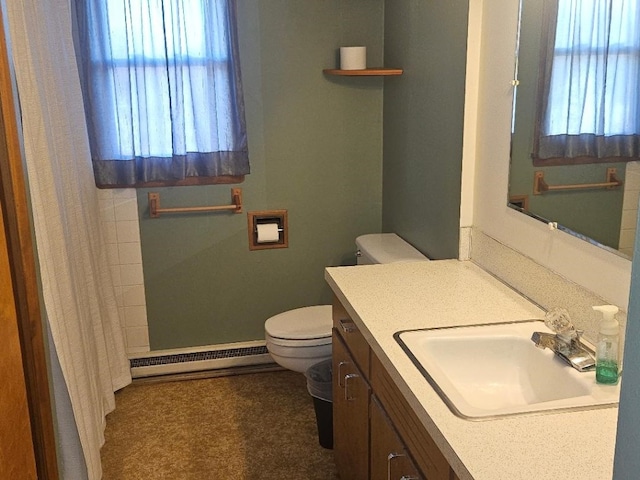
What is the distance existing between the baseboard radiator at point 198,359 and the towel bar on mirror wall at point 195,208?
722mm

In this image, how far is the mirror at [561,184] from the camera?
1.75 m

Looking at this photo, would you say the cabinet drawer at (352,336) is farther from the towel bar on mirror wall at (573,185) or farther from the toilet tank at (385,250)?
the towel bar on mirror wall at (573,185)

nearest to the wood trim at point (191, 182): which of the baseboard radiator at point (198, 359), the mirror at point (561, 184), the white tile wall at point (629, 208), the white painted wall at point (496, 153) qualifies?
the baseboard radiator at point (198, 359)

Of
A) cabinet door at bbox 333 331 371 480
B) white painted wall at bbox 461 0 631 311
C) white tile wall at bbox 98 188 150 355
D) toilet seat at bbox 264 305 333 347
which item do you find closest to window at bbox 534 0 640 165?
white painted wall at bbox 461 0 631 311

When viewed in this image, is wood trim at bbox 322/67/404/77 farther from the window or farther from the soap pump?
the soap pump

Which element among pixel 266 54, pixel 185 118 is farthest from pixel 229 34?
pixel 185 118

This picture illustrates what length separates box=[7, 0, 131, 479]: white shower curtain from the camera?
230 centimetres

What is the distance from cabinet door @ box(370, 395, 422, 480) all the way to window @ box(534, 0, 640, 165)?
883 mm

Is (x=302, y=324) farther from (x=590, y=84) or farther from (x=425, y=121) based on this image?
(x=590, y=84)

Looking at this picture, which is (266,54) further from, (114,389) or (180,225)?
(114,389)

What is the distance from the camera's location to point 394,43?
3.25 metres

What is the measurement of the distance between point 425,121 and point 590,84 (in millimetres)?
1077

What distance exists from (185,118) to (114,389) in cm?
132

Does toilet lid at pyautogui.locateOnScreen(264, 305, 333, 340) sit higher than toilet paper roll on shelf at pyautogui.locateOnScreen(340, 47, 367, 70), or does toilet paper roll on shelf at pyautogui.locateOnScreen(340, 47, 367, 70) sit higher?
toilet paper roll on shelf at pyautogui.locateOnScreen(340, 47, 367, 70)
